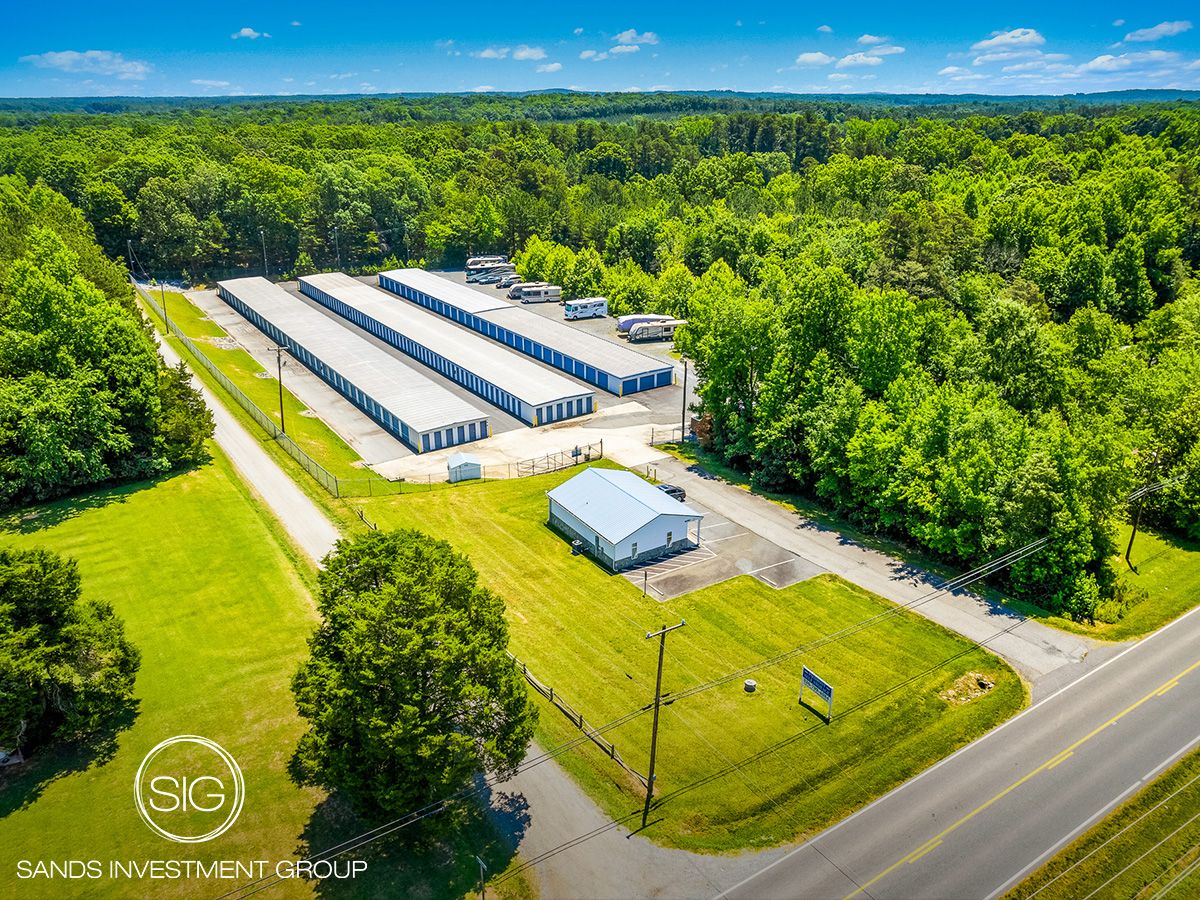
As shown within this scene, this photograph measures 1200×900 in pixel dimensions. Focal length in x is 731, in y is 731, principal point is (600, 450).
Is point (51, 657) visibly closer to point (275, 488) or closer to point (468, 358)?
point (275, 488)

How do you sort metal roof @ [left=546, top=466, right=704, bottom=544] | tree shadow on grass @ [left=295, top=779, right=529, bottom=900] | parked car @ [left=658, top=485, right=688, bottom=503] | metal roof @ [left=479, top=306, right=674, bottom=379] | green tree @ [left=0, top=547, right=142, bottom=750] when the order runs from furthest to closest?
1. metal roof @ [left=479, top=306, right=674, bottom=379]
2. parked car @ [left=658, top=485, right=688, bottom=503]
3. metal roof @ [left=546, top=466, right=704, bottom=544]
4. green tree @ [left=0, top=547, right=142, bottom=750]
5. tree shadow on grass @ [left=295, top=779, right=529, bottom=900]

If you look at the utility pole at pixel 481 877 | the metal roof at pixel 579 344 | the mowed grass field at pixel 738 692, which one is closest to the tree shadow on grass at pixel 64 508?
the mowed grass field at pixel 738 692

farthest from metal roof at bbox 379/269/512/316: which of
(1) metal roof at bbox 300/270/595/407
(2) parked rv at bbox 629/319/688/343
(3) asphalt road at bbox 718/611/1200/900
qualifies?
(3) asphalt road at bbox 718/611/1200/900

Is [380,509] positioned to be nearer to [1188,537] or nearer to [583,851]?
[583,851]

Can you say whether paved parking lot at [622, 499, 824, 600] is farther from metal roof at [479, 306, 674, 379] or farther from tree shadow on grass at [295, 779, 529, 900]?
metal roof at [479, 306, 674, 379]

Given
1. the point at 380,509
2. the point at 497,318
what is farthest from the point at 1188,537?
the point at 497,318
